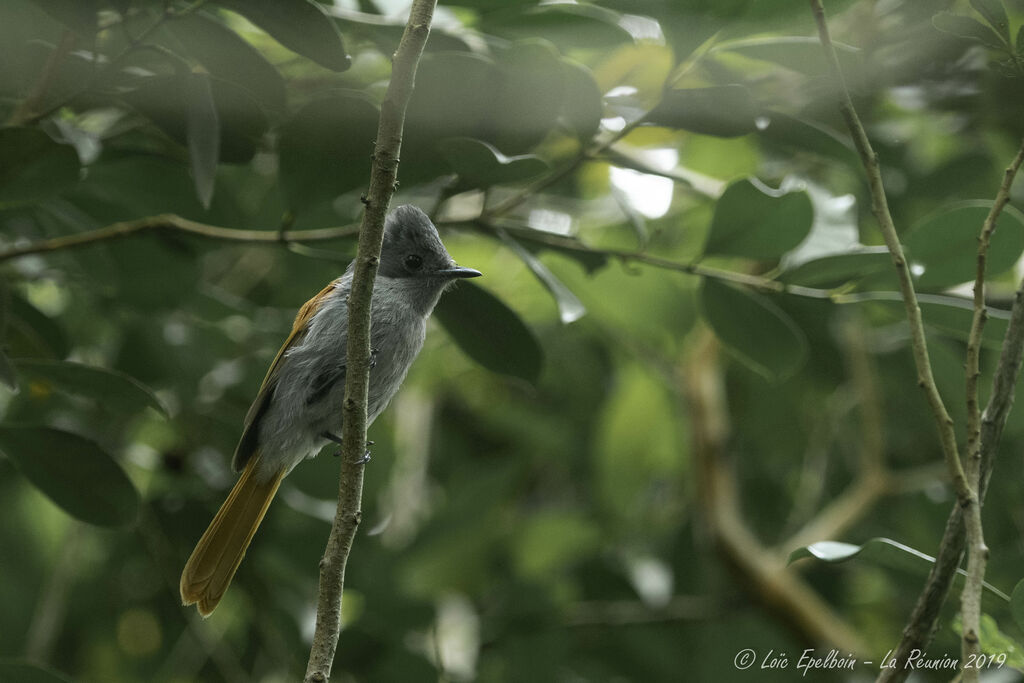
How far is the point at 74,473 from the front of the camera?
2.39 meters

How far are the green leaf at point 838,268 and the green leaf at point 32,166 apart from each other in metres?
1.73

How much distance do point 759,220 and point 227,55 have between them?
134 cm

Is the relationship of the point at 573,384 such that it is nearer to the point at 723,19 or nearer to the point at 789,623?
the point at 789,623

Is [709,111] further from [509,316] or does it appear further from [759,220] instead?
[509,316]

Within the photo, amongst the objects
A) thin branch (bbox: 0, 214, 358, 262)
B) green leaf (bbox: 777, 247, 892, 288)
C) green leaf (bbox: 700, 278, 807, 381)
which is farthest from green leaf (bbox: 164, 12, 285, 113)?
green leaf (bbox: 777, 247, 892, 288)

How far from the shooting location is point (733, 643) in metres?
3.62

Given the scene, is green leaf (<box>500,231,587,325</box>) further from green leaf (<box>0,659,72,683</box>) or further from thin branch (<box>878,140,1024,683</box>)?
green leaf (<box>0,659,72,683</box>)

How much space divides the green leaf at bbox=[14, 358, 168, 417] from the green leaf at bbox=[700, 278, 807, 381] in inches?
54.7

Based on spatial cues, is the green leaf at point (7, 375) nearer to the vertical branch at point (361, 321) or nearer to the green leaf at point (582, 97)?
the vertical branch at point (361, 321)

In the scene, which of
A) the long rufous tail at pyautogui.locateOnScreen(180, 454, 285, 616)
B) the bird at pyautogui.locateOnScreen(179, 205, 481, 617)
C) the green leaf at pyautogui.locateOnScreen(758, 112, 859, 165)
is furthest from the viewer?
the green leaf at pyautogui.locateOnScreen(758, 112, 859, 165)

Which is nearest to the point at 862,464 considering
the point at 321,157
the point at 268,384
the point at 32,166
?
the point at 268,384

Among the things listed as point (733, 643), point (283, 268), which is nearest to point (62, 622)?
point (283, 268)

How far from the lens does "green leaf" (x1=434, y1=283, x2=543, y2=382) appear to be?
2459mm

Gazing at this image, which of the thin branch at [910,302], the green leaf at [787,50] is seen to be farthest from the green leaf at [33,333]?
the thin branch at [910,302]
